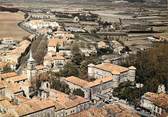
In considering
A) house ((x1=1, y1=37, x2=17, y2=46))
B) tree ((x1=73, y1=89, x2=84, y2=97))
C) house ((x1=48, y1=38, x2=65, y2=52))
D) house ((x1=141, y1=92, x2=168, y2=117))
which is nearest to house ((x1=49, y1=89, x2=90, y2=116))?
tree ((x1=73, y1=89, x2=84, y2=97))

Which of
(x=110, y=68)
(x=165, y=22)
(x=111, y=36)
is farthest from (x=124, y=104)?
(x=165, y=22)

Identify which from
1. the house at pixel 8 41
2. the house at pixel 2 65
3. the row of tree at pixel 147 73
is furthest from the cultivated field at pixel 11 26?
the row of tree at pixel 147 73

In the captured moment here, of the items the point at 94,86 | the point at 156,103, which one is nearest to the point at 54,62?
the point at 94,86

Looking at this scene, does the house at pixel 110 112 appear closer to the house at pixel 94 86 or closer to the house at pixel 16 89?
the house at pixel 94 86

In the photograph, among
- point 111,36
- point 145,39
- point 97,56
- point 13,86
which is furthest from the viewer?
point 111,36

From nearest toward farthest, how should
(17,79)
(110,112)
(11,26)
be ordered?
1. (110,112)
2. (17,79)
3. (11,26)

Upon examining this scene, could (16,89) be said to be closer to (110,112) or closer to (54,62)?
(110,112)

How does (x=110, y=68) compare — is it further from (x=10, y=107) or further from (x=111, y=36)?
(x=111, y=36)
